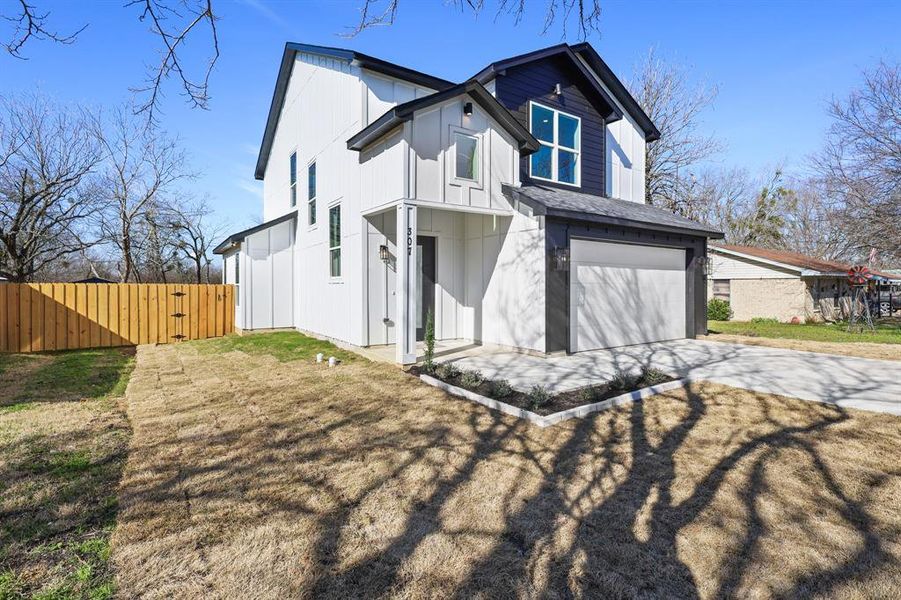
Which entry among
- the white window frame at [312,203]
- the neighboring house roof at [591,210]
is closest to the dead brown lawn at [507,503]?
the neighboring house roof at [591,210]

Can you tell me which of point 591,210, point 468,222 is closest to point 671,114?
point 591,210

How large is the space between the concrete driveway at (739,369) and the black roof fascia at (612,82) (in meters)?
7.12

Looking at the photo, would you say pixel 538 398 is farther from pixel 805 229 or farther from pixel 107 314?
pixel 805 229

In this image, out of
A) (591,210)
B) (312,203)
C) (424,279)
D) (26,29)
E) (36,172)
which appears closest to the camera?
(26,29)

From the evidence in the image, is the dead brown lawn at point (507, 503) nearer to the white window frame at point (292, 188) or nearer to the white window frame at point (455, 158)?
the white window frame at point (455, 158)

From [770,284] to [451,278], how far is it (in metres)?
15.8

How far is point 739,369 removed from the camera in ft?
22.8

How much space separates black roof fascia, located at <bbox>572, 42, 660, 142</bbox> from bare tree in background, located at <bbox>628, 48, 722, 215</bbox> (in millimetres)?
8735

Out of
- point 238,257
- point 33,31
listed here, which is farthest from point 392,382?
point 238,257

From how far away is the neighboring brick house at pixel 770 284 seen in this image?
17.6 m

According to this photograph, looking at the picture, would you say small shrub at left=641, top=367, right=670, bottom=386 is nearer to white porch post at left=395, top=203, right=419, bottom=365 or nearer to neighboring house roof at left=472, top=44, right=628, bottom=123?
white porch post at left=395, top=203, right=419, bottom=365

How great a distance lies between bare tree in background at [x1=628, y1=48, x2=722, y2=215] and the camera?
2069 centimetres

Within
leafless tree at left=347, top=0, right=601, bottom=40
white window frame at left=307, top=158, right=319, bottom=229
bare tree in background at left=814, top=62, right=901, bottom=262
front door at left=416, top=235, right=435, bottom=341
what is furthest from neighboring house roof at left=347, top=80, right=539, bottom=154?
bare tree in background at left=814, top=62, right=901, bottom=262

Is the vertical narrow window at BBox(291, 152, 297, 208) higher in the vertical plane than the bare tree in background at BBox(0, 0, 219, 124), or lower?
higher
